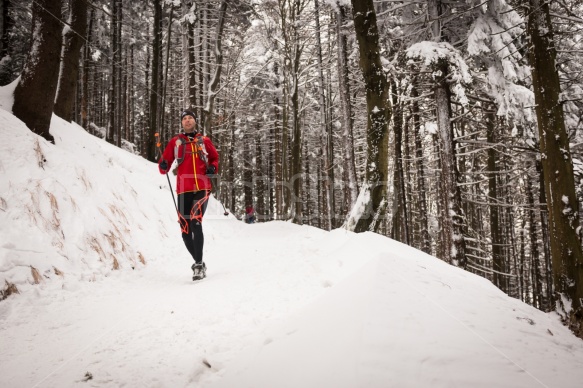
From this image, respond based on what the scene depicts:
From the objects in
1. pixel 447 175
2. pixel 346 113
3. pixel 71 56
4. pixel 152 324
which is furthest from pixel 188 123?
pixel 346 113

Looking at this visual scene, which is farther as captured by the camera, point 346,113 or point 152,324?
point 346,113

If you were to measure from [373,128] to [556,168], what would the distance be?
10.2 feet

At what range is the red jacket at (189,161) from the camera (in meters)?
4.70

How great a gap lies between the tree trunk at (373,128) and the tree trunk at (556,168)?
8.23ft

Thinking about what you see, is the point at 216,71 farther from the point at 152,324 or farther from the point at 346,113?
the point at 152,324

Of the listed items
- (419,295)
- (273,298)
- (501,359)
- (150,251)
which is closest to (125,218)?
(150,251)

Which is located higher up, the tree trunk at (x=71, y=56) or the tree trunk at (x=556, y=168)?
the tree trunk at (x=71, y=56)

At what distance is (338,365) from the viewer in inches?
65.6

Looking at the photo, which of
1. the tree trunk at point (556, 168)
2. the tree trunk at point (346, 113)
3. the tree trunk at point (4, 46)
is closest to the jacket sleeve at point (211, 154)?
the tree trunk at point (556, 168)

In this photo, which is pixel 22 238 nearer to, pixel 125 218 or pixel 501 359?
pixel 125 218

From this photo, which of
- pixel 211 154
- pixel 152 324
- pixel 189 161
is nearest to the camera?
pixel 152 324

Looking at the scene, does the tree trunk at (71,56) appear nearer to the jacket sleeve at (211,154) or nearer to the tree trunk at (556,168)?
the jacket sleeve at (211,154)

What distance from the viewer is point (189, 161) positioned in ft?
15.7

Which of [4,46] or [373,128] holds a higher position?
[4,46]
